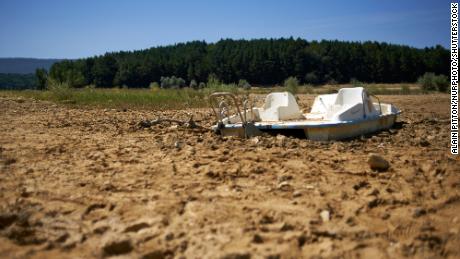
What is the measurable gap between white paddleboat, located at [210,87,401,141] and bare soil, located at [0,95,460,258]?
1.50 feet

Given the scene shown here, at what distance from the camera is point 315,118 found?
886cm

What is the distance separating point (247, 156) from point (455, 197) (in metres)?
2.45

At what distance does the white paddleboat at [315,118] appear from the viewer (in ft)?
22.4

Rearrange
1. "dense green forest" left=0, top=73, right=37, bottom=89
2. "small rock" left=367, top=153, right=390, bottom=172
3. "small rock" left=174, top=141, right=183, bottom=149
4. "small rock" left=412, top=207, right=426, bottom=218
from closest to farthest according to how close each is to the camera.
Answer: "small rock" left=412, top=207, right=426, bottom=218 < "small rock" left=367, top=153, right=390, bottom=172 < "small rock" left=174, top=141, right=183, bottom=149 < "dense green forest" left=0, top=73, right=37, bottom=89

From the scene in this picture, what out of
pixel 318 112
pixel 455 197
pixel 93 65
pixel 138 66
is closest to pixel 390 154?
pixel 455 197

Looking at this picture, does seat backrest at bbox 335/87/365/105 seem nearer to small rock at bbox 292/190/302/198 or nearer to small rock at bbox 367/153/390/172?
small rock at bbox 367/153/390/172

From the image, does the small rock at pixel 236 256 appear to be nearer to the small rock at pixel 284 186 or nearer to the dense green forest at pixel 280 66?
the small rock at pixel 284 186

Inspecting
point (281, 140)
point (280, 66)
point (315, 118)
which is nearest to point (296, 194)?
point (281, 140)

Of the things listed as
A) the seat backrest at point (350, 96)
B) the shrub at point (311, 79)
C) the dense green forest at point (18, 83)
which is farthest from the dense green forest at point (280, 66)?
the seat backrest at point (350, 96)

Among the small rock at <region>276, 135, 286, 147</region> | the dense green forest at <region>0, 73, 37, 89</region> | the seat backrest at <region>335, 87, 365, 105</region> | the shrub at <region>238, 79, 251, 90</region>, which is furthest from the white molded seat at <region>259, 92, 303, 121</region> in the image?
the dense green forest at <region>0, 73, 37, 89</region>

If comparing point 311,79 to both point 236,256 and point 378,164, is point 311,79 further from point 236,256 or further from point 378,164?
point 236,256

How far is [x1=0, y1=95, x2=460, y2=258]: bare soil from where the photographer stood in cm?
308

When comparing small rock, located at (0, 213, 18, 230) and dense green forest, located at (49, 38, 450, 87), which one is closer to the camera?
small rock, located at (0, 213, 18, 230)

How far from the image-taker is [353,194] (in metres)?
4.09
